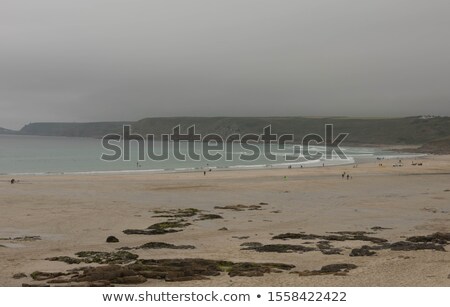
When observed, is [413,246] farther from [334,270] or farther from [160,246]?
[160,246]

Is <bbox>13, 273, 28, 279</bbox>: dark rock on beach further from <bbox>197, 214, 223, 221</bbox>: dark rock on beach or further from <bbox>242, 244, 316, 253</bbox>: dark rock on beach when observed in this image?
<bbox>197, 214, 223, 221</bbox>: dark rock on beach

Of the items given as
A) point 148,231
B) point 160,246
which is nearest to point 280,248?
point 160,246

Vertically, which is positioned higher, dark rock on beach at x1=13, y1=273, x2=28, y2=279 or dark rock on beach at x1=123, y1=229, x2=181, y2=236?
dark rock on beach at x1=13, y1=273, x2=28, y2=279

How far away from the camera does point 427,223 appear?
81.3ft

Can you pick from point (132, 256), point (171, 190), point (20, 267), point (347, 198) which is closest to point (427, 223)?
point (347, 198)

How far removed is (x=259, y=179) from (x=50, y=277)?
137 ft

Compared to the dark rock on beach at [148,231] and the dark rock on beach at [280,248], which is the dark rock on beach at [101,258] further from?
the dark rock on beach at [148,231]

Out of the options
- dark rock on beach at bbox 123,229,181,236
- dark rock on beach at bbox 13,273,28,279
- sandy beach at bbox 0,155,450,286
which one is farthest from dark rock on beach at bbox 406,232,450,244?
dark rock on beach at bbox 13,273,28,279

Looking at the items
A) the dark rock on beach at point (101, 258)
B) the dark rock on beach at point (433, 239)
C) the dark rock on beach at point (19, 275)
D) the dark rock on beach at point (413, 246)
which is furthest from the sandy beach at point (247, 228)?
the dark rock on beach at point (101, 258)

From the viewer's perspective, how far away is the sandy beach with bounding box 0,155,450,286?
13703 mm

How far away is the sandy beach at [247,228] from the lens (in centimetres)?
1370

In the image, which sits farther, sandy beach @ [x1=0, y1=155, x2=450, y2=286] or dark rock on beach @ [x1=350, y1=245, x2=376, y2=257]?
dark rock on beach @ [x1=350, y1=245, x2=376, y2=257]

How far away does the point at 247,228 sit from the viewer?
23406 mm

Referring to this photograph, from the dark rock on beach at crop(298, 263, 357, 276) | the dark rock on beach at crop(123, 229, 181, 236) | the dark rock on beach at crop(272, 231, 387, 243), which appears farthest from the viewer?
the dark rock on beach at crop(123, 229, 181, 236)
